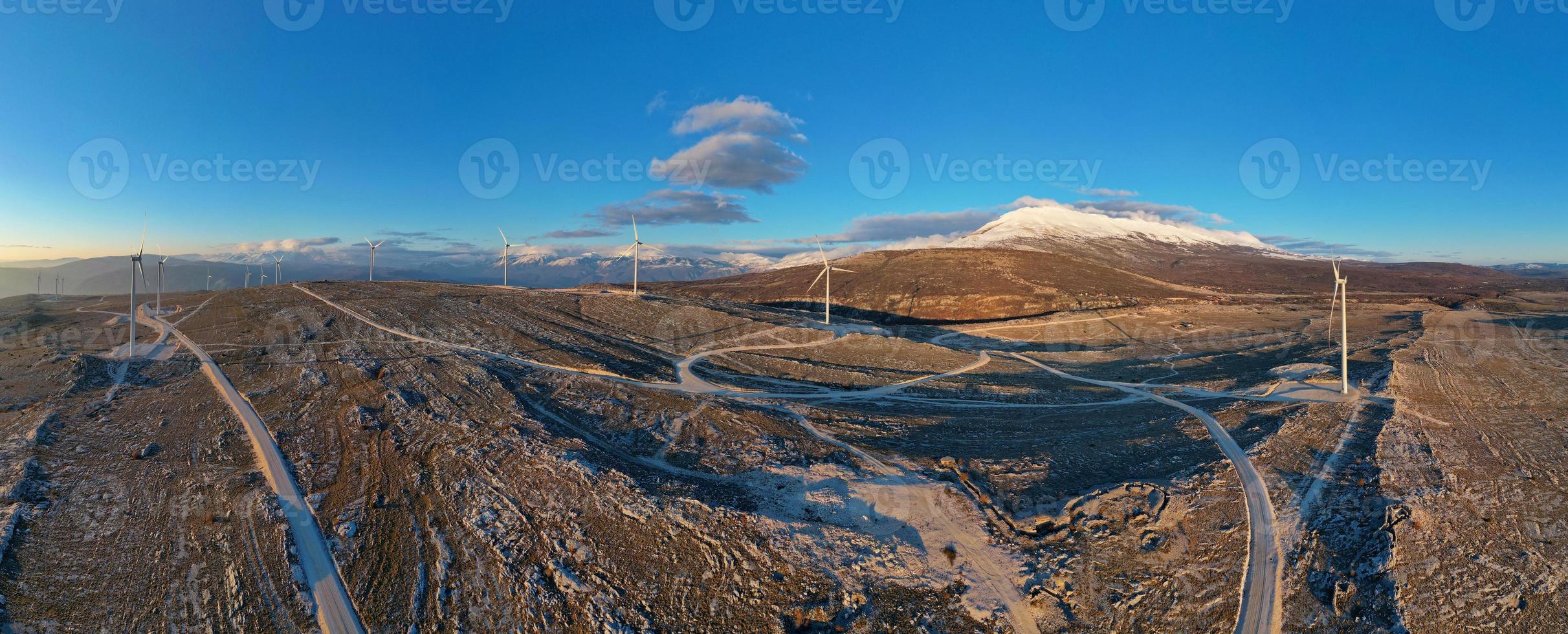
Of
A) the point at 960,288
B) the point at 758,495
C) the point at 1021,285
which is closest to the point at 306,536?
the point at 758,495

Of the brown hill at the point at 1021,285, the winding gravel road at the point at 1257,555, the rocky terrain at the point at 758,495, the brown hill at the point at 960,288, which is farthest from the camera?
the brown hill at the point at 1021,285

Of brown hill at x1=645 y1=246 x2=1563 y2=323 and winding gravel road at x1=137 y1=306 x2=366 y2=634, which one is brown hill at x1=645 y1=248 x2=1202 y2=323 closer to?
brown hill at x1=645 y1=246 x2=1563 y2=323

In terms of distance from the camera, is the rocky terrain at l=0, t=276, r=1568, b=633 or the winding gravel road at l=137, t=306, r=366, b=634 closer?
the winding gravel road at l=137, t=306, r=366, b=634

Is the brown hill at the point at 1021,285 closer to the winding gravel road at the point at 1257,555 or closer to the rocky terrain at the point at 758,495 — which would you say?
the rocky terrain at the point at 758,495

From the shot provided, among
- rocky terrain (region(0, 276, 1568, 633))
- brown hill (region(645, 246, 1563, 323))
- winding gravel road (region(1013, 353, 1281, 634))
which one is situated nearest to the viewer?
winding gravel road (region(1013, 353, 1281, 634))

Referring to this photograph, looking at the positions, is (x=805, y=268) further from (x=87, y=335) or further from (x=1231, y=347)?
(x=87, y=335)

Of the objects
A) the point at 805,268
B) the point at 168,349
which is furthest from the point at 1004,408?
the point at 805,268

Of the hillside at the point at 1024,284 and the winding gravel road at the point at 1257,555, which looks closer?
the winding gravel road at the point at 1257,555

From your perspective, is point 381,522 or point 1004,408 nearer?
point 381,522

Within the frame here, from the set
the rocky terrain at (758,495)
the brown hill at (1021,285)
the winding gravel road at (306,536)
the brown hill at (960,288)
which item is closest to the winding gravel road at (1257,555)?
the rocky terrain at (758,495)

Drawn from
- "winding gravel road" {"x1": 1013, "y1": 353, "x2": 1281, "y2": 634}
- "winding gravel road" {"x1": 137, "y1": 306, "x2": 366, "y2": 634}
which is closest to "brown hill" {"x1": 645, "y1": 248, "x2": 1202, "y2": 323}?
"winding gravel road" {"x1": 1013, "y1": 353, "x2": 1281, "y2": 634}

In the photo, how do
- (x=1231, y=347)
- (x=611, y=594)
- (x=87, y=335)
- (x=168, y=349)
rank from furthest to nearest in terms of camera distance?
(x=1231, y=347) → (x=87, y=335) → (x=168, y=349) → (x=611, y=594)
